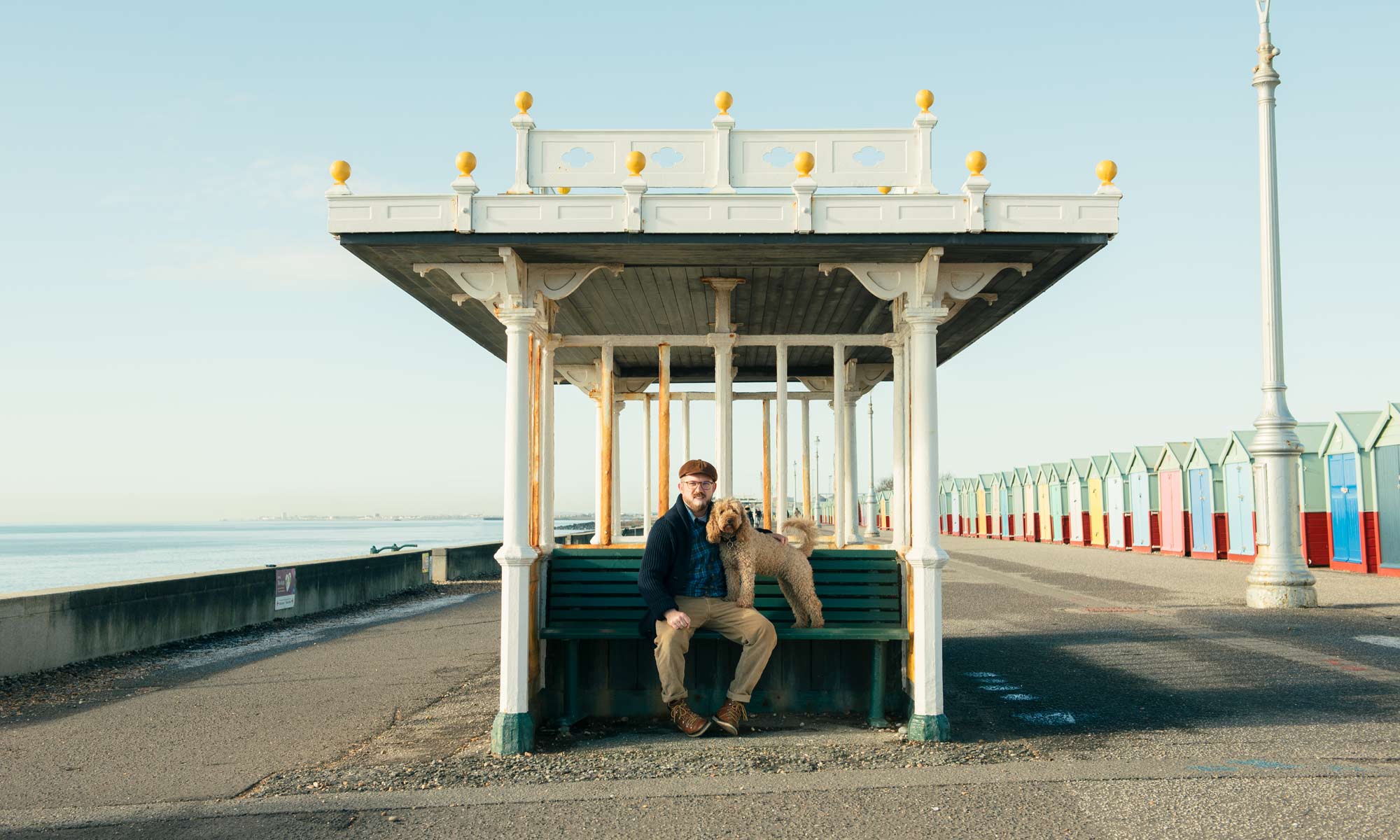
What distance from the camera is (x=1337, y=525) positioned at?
24.5m

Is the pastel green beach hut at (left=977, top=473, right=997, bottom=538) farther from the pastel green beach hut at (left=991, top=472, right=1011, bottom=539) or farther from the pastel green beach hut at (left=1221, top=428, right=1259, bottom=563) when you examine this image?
the pastel green beach hut at (left=1221, top=428, right=1259, bottom=563)

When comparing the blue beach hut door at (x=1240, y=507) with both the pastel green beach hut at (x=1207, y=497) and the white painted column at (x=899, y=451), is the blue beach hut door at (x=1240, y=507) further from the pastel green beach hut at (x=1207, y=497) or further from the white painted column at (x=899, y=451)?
the white painted column at (x=899, y=451)

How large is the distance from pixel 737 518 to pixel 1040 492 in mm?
42411

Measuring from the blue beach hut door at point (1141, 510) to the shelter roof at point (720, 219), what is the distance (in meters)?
29.4

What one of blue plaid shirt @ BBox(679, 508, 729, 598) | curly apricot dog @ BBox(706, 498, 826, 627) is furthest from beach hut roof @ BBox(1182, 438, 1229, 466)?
blue plaid shirt @ BBox(679, 508, 729, 598)

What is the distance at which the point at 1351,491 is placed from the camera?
23.7 m

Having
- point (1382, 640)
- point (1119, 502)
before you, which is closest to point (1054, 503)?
point (1119, 502)

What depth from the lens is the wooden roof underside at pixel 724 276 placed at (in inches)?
268

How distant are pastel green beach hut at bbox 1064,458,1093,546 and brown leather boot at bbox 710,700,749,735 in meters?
36.3

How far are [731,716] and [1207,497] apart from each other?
27.6 meters

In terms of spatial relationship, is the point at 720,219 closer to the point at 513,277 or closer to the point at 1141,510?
the point at 513,277

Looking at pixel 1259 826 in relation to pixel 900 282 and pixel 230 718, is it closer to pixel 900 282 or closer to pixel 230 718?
pixel 900 282

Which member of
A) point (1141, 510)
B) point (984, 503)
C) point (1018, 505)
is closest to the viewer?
point (1141, 510)

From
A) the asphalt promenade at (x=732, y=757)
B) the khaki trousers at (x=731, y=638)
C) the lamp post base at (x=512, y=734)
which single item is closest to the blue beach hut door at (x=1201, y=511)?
the asphalt promenade at (x=732, y=757)
